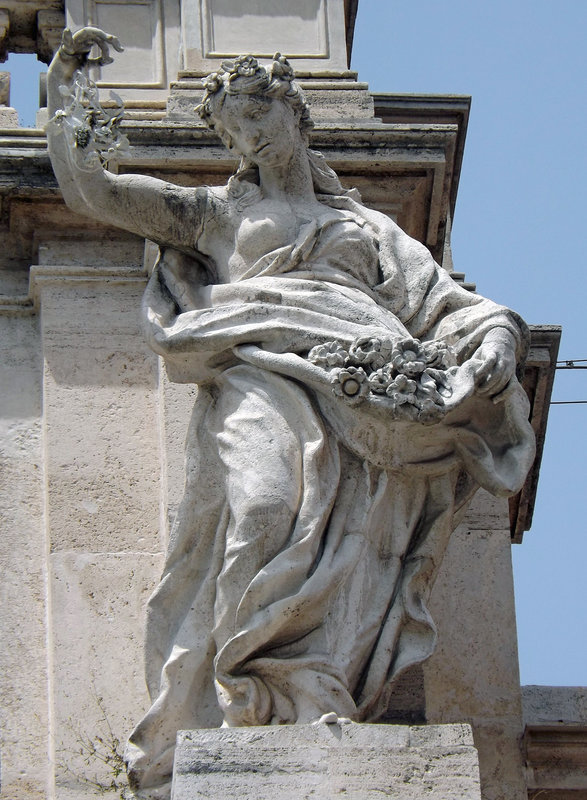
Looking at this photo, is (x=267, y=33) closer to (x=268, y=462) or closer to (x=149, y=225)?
(x=149, y=225)

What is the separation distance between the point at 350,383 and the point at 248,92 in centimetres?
152

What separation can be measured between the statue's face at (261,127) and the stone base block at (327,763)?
2.64m

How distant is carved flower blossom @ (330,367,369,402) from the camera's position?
29.5 ft

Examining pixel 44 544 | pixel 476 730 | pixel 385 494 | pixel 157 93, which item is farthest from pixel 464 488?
pixel 157 93

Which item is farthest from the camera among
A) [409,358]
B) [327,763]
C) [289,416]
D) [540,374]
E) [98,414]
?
[540,374]

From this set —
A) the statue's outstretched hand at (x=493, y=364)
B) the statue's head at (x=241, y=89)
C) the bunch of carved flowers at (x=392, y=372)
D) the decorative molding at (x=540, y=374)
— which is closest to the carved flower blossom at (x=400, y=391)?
the bunch of carved flowers at (x=392, y=372)

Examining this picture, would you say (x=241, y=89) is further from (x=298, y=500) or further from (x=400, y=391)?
(x=298, y=500)

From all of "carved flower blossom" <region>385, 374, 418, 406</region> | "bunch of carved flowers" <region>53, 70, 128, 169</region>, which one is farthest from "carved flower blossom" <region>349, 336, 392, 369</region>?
"bunch of carved flowers" <region>53, 70, 128, 169</region>

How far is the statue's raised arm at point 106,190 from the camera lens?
9.91 metres

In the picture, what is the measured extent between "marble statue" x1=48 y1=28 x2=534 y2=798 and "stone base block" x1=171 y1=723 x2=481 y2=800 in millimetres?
158

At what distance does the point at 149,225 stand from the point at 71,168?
0.39 m

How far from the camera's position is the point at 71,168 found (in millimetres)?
9922

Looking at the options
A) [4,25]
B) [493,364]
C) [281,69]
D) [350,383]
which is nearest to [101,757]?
[350,383]

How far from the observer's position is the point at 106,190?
32.6ft
